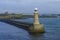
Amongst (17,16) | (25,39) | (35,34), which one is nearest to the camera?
(25,39)

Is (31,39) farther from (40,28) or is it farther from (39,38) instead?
(40,28)

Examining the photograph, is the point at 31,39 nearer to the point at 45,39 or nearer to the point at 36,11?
the point at 45,39

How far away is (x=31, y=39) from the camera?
2280 cm

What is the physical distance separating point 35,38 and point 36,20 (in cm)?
367

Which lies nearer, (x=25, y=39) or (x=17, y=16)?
(x=25, y=39)

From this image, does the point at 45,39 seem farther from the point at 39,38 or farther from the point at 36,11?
the point at 36,11

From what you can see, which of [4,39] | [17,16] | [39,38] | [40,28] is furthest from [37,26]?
[17,16]

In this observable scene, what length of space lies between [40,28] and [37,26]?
0.42 m

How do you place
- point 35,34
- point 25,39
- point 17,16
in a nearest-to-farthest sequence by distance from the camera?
point 25,39 → point 35,34 → point 17,16

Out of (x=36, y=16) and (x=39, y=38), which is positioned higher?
(x=36, y=16)

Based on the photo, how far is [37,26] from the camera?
86.5 feet

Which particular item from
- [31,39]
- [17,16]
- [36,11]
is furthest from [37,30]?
[17,16]

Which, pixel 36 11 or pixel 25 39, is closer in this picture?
pixel 25 39

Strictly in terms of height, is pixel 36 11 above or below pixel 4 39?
above
